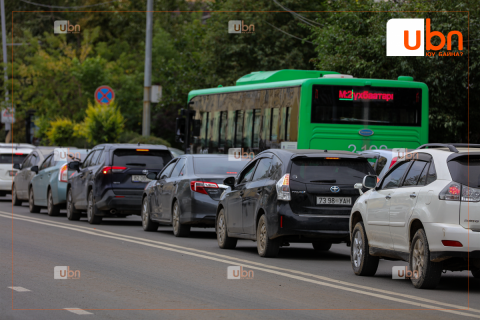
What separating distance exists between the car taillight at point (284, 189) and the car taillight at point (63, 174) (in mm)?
10802

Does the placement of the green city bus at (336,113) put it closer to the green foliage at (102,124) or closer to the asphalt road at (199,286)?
the asphalt road at (199,286)

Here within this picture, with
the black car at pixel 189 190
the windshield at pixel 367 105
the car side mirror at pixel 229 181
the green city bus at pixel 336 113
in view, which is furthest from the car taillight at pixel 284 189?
the windshield at pixel 367 105

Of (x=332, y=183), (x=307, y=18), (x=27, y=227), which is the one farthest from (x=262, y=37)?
(x=332, y=183)

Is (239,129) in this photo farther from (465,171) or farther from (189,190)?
(465,171)

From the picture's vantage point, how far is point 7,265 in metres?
11.5

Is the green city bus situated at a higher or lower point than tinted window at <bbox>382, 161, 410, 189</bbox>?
higher

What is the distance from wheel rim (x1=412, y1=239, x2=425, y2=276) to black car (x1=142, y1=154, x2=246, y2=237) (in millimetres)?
6643

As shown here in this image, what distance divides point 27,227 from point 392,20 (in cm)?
1348

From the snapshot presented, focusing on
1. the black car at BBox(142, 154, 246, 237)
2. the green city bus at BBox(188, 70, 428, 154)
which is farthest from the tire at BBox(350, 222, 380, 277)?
the green city bus at BBox(188, 70, 428, 154)

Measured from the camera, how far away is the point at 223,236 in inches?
574

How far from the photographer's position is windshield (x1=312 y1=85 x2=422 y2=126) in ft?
66.3

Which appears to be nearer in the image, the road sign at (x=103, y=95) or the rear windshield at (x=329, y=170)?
the rear windshield at (x=329, y=170)

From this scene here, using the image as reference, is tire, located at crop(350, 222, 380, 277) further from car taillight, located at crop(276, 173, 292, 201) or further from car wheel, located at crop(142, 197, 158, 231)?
car wheel, located at crop(142, 197, 158, 231)

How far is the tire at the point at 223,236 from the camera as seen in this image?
47.4ft
